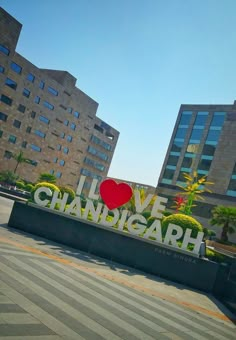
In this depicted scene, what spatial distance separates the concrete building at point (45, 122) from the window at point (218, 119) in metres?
32.5

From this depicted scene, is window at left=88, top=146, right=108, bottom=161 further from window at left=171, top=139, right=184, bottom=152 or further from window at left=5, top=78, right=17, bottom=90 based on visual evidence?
window at left=5, top=78, right=17, bottom=90

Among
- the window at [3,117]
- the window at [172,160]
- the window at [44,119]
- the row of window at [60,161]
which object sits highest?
the window at [44,119]

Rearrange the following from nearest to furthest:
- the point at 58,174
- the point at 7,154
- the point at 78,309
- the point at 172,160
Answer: the point at 78,309 < the point at 7,154 < the point at 172,160 < the point at 58,174

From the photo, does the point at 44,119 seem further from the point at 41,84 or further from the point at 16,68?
the point at 16,68

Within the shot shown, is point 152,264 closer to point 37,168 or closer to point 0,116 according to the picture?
point 0,116

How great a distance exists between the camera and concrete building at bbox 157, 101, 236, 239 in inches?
2277

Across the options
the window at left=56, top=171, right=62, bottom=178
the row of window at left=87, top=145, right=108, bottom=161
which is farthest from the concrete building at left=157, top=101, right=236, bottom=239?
the row of window at left=87, top=145, right=108, bottom=161

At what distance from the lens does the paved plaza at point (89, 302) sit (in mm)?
6508

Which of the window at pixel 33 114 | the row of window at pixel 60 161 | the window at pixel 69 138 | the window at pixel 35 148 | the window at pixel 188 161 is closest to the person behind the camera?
the window at pixel 188 161

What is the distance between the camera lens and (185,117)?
6975 centimetres

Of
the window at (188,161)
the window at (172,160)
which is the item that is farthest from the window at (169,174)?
the window at (188,161)

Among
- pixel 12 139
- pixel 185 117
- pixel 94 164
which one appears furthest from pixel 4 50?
pixel 94 164

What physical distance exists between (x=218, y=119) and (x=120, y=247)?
53.9m

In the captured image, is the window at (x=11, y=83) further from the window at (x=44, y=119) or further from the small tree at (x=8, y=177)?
the small tree at (x=8, y=177)
